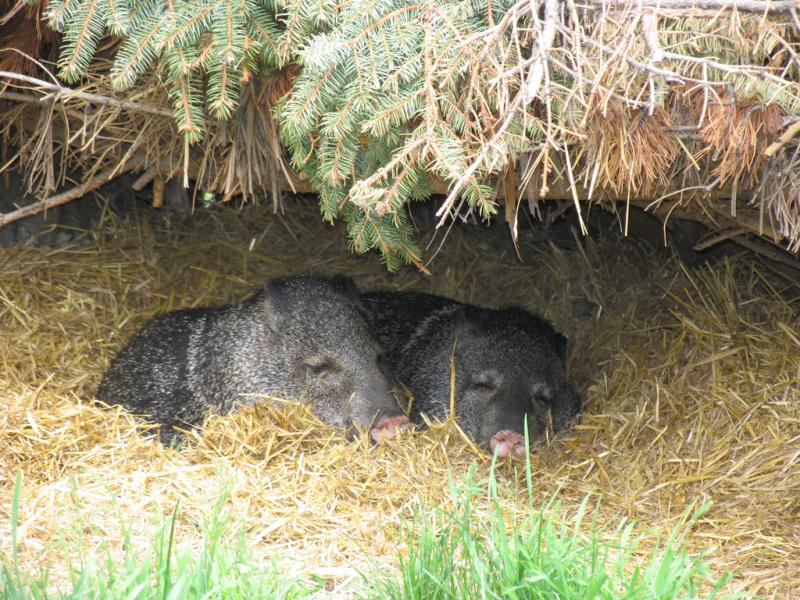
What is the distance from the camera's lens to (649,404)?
5504mm

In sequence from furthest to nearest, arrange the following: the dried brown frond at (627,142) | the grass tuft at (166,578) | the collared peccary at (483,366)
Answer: the collared peccary at (483,366), the dried brown frond at (627,142), the grass tuft at (166,578)

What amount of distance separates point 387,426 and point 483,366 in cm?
91

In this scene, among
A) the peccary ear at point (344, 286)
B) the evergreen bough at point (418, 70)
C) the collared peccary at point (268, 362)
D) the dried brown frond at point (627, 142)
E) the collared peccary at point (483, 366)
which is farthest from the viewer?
the peccary ear at point (344, 286)

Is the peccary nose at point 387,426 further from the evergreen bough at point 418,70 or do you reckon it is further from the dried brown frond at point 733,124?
the dried brown frond at point 733,124

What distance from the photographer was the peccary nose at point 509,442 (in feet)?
16.1

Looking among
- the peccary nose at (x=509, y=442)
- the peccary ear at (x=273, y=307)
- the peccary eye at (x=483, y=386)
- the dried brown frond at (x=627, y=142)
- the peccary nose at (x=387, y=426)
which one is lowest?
the peccary nose at (x=509, y=442)

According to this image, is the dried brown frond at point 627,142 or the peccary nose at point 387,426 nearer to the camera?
the dried brown frond at point 627,142

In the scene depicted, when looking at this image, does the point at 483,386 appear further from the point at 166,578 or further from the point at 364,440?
the point at 166,578

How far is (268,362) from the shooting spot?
17.6ft

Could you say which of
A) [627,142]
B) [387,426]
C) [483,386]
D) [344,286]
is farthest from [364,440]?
[627,142]

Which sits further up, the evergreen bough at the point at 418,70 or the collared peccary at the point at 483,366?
the evergreen bough at the point at 418,70

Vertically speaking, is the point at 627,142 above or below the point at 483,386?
above

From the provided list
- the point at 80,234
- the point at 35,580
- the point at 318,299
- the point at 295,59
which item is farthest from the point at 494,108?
the point at 80,234

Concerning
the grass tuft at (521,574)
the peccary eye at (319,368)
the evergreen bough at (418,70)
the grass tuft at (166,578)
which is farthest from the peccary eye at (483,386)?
the grass tuft at (166,578)
